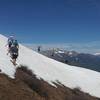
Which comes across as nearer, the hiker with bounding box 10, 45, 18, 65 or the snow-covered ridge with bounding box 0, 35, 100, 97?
the hiker with bounding box 10, 45, 18, 65

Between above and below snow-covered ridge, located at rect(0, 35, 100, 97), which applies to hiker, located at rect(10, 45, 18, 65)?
above

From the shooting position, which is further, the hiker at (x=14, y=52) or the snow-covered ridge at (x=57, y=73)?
the snow-covered ridge at (x=57, y=73)

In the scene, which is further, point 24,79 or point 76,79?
point 76,79

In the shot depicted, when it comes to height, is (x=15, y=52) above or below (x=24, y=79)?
above

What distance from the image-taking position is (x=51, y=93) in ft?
108

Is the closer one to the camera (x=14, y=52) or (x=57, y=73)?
Result: (x=14, y=52)

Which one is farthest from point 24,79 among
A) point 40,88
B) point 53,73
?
point 53,73

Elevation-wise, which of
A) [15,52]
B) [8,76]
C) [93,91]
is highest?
[15,52]

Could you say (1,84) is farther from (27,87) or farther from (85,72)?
(85,72)

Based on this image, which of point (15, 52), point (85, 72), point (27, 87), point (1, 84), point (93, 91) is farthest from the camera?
point (85, 72)

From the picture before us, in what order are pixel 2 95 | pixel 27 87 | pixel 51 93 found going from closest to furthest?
pixel 2 95, pixel 27 87, pixel 51 93

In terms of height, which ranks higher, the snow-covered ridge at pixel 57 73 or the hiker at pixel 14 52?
the hiker at pixel 14 52

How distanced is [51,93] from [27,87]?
489 centimetres

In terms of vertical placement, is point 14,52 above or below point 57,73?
above
